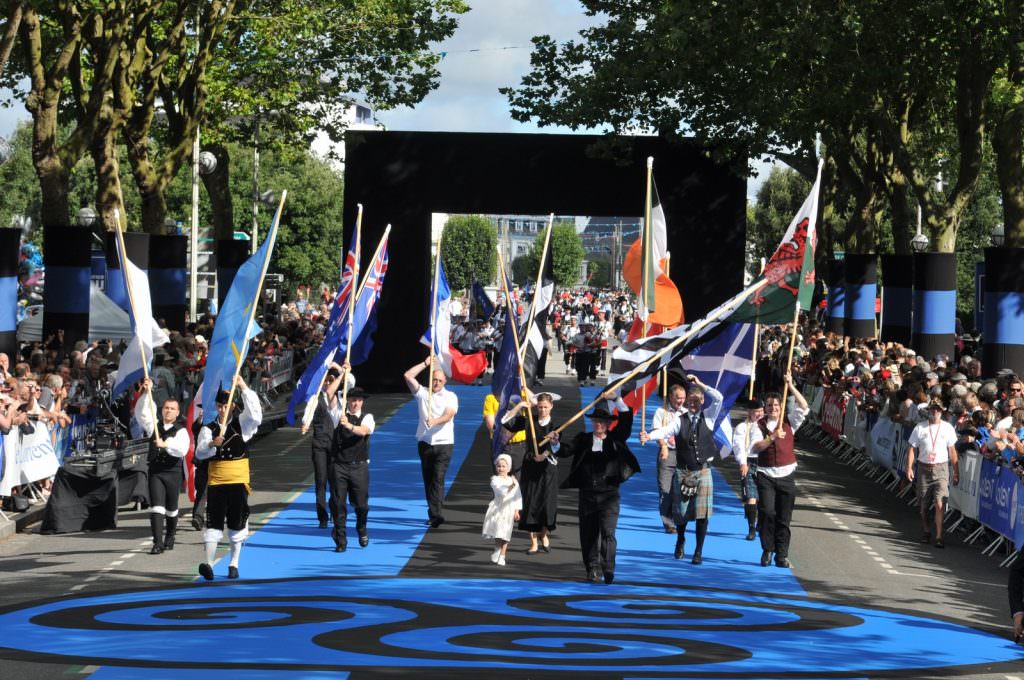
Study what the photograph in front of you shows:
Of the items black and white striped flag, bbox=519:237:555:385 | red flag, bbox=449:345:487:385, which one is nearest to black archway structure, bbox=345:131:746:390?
red flag, bbox=449:345:487:385

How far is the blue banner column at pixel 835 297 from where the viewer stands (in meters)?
49.0

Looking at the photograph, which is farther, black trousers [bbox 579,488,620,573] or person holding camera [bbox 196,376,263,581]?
black trousers [bbox 579,488,620,573]

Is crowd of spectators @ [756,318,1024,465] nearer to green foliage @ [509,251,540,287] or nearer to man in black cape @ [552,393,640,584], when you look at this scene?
man in black cape @ [552,393,640,584]

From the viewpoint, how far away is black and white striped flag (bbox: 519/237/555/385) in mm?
17719

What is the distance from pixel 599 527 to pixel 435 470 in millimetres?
3516

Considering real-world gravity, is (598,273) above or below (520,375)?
above

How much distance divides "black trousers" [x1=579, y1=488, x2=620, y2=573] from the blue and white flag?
238 cm

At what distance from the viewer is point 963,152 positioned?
99.0ft

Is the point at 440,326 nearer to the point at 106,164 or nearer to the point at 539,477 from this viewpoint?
the point at 539,477

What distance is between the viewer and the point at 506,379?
683 inches

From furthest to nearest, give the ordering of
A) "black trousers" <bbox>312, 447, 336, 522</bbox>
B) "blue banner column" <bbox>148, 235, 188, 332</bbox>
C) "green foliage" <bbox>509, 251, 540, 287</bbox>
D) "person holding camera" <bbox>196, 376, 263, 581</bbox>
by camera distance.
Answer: "green foliage" <bbox>509, 251, 540, 287</bbox> → "blue banner column" <bbox>148, 235, 188, 332</bbox> → "black trousers" <bbox>312, 447, 336, 522</bbox> → "person holding camera" <bbox>196, 376, 263, 581</bbox>

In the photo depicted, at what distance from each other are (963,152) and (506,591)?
18340 mm

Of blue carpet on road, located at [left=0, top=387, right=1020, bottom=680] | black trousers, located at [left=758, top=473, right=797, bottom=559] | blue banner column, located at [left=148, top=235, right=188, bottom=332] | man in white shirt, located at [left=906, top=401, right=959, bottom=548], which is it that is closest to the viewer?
blue carpet on road, located at [left=0, top=387, right=1020, bottom=680]

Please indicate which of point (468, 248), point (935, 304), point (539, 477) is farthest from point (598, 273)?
point (539, 477)
